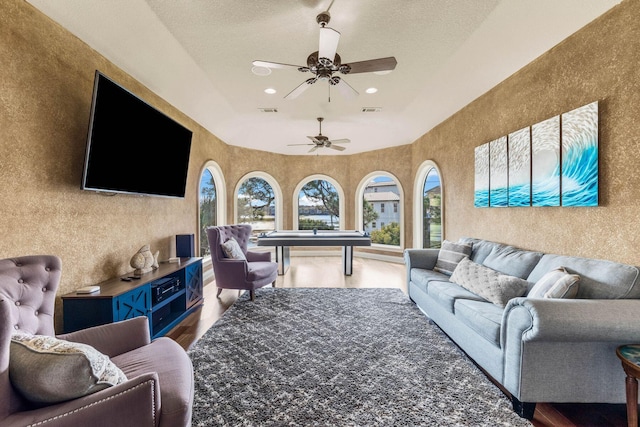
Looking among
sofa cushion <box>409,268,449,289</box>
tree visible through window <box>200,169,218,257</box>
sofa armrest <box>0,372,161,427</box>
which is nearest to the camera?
sofa armrest <box>0,372,161,427</box>

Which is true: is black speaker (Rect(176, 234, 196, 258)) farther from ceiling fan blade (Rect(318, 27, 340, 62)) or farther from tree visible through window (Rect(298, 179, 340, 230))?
tree visible through window (Rect(298, 179, 340, 230))

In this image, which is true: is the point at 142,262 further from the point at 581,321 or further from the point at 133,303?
the point at 581,321

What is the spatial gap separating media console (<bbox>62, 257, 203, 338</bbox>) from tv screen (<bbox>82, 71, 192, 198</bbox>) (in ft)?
2.86

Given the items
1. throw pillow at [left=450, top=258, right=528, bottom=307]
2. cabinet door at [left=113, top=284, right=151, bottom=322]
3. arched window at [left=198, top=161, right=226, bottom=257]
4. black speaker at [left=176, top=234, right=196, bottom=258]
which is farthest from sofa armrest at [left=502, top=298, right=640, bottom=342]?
arched window at [left=198, top=161, right=226, bottom=257]

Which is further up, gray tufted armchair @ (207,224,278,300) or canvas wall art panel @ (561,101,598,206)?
canvas wall art panel @ (561,101,598,206)

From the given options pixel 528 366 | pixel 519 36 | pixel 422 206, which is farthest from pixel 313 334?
pixel 422 206

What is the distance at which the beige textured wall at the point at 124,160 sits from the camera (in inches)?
80.8

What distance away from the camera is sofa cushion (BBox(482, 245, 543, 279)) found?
2674 millimetres

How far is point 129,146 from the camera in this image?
2770mm

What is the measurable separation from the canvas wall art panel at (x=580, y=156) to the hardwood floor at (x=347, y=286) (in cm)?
149

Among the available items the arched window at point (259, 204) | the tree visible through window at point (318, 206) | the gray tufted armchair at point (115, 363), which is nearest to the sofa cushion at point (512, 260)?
the gray tufted armchair at point (115, 363)

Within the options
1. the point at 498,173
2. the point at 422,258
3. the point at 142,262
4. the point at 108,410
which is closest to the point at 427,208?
the point at 422,258

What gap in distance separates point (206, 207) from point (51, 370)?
5.01m

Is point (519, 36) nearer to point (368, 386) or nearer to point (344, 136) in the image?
point (368, 386)
